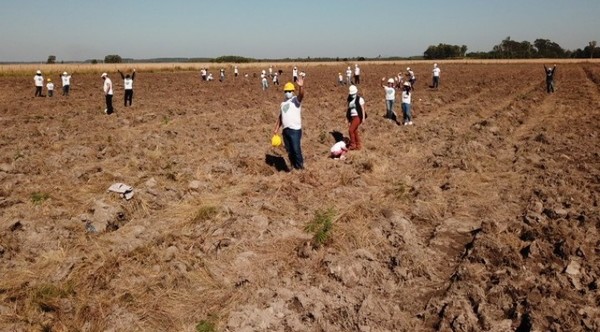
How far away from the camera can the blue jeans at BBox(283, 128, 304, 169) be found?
27.4 feet

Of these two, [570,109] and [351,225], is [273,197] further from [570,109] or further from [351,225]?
[570,109]

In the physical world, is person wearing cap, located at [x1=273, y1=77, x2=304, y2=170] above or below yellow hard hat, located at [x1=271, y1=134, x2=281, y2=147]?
above

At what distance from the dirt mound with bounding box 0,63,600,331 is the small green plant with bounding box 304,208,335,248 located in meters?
0.03

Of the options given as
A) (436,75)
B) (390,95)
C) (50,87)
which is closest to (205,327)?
(390,95)

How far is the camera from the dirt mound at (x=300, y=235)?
14.0ft

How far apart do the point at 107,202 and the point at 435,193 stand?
5.34 meters

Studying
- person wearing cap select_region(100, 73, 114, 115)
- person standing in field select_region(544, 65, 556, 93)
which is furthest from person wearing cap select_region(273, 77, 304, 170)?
person standing in field select_region(544, 65, 556, 93)

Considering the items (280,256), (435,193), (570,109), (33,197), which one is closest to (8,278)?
(33,197)

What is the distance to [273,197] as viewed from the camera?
7.24m

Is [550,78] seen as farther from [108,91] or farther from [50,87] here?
[50,87]

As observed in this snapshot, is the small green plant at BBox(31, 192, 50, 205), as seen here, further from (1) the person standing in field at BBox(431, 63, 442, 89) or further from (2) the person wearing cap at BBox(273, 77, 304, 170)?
(1) the person standing in field at BBox(431, 63, 442, 89)

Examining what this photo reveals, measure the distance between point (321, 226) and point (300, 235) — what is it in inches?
12.8

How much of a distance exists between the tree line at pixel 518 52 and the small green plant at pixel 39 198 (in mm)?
124708

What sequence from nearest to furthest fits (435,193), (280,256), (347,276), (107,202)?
(347,276) → (280,256) → (107,202) → (435,193)
